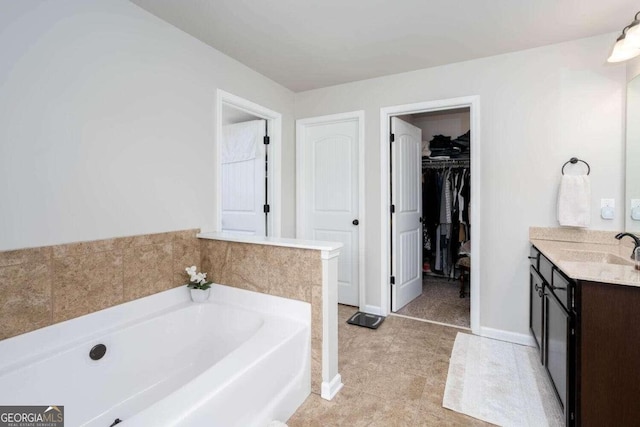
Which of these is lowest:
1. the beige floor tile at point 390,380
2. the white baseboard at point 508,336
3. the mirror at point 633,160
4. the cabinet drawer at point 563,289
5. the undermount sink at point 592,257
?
the beige floor tile at point 390,380

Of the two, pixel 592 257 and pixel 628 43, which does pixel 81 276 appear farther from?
pixel 628 43

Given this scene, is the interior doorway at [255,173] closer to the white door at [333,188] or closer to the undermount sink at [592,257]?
the white door at [333,188]

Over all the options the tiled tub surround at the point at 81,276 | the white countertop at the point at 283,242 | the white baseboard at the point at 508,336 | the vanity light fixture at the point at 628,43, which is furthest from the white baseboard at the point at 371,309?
the vanity light fixture at the point at 628,43

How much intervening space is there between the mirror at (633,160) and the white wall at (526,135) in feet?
0.19

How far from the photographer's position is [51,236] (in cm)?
157

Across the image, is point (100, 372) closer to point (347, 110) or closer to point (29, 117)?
point (29, 117)

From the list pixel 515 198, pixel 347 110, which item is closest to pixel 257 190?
pixel 347 110

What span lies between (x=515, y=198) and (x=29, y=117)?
126 inches

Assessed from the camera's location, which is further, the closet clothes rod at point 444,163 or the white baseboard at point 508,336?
the closet clothes rod at point 444,163

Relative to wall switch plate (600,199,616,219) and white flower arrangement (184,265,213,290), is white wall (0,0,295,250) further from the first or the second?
wall switch plate (600,199,616,219)

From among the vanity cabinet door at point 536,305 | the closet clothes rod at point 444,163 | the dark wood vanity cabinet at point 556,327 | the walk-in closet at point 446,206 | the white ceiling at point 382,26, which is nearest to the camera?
the dark wood vanity cabinet at point 556,327

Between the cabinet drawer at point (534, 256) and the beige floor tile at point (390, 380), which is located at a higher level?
the cabinet drawer at point (534, 256)

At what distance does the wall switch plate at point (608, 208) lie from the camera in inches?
86.2

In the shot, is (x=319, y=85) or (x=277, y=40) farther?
(x=319, y=85)
